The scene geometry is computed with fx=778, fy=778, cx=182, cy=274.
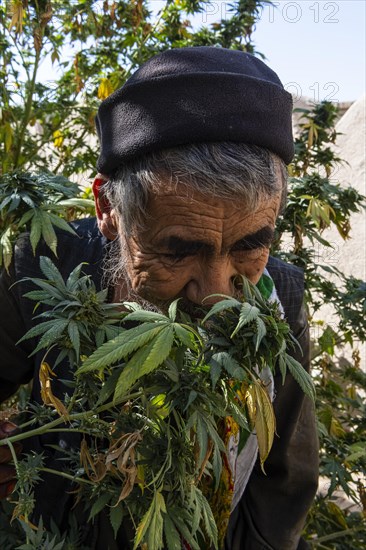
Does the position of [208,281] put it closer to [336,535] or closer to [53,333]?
[53,333]

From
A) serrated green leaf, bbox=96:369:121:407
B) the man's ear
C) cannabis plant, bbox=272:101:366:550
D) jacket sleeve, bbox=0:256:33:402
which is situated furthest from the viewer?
cannabis plant, bbox=272:101:366:550

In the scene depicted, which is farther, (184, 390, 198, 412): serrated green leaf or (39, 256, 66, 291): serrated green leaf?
(39, 256, 66, 291): serrated green leaf

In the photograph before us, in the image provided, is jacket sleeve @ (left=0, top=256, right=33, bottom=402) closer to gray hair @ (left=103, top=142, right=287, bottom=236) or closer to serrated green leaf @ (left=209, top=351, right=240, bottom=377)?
gray hair @ (left=103, top=142, right=287, bottom=236)

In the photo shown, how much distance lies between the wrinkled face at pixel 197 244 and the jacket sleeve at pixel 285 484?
0.47 m

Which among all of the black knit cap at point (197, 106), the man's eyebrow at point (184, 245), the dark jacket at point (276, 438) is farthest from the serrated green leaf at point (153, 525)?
the black knit cap at point (197, 106)

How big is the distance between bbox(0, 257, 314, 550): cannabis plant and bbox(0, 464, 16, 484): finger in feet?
0.50

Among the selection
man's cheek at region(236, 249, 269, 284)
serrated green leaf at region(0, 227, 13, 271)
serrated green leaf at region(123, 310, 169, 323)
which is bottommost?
serrated green leaf at region(0, 227, 13, 271)

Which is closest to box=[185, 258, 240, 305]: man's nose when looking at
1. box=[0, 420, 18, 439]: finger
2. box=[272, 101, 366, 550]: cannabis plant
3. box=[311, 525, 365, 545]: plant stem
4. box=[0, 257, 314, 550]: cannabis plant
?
box=[0, 257, 314, 550]: cannabis plant

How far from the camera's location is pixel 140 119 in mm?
1645

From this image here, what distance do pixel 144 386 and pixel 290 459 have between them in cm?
95

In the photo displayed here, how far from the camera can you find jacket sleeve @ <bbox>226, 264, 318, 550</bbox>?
6.75 ft

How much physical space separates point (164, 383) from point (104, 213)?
2.41ft

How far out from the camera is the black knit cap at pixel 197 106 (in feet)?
5.13

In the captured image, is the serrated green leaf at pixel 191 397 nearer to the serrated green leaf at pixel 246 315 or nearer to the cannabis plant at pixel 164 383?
the cannabis plant at pixel 164 383
